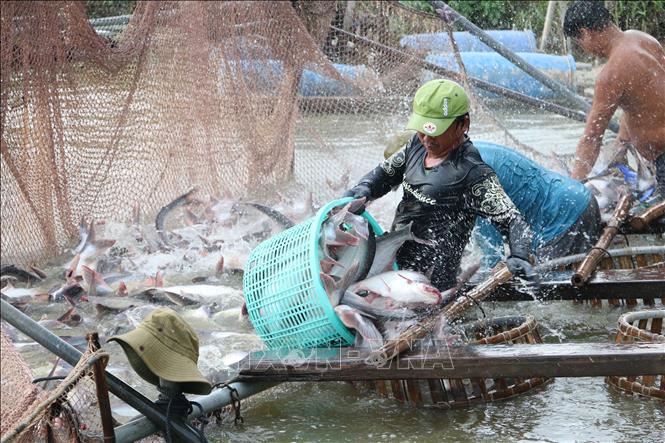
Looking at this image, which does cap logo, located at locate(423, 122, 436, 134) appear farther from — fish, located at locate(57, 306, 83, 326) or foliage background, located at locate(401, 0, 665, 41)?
foliage background, located at locate(401, 0, 665, 41)

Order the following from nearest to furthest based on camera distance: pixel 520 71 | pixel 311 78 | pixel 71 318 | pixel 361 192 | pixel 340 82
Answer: pixel 361 192 → pixel 71 318 → pixel 340 82 → pixel 311 78 → pixel 520 71

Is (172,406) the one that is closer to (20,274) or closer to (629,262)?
(629,262)

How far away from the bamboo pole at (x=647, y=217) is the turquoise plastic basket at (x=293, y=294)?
7.58 ft

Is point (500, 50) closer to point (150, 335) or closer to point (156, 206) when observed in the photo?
point (156, 206)

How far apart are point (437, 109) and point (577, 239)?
1.72 meters

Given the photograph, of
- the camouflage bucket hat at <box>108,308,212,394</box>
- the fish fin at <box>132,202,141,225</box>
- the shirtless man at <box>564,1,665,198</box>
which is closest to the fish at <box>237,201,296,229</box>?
the fish fin at <box>132,202,141,225</box>

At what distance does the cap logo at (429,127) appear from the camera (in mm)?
4270

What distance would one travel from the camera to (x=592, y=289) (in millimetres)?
4578

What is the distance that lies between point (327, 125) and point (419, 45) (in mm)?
1116

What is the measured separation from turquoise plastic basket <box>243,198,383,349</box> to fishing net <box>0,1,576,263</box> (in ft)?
7.45

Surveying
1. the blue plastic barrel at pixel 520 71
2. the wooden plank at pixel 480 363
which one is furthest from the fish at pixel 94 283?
the blue plastic barrel at pixel 520 71

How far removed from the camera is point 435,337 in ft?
12.9

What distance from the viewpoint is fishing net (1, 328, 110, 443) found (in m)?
2.99

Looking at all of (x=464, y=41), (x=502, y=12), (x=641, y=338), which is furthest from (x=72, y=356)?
(x=502, y=12)
